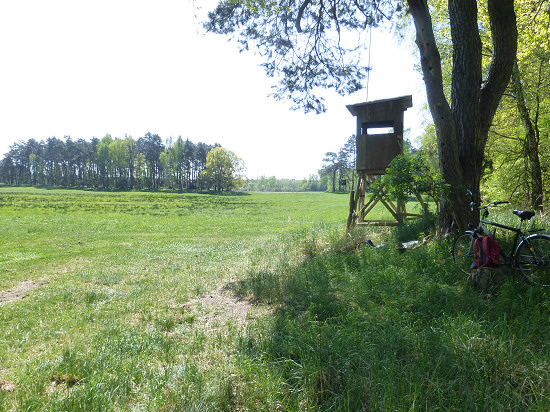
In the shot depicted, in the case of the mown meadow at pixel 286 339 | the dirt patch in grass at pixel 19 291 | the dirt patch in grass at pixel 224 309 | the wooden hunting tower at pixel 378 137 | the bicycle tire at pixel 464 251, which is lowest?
the dirt patch in grass at pixel 19 291

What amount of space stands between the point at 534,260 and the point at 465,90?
353 cm

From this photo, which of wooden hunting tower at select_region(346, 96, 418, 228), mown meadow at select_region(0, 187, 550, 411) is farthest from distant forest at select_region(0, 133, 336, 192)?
mown meadow at select_region(0, 187, 550, 411)

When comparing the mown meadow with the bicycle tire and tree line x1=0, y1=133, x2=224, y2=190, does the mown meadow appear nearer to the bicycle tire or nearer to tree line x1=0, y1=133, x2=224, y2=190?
the bicycle tire

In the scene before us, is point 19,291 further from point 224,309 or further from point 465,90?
point 465,90

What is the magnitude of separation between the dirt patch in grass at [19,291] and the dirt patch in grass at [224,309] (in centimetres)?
350

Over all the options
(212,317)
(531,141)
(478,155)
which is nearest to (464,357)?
(212,317)

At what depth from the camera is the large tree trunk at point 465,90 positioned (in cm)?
570

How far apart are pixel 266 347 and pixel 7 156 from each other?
406ft

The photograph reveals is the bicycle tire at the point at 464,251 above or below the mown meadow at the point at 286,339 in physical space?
above

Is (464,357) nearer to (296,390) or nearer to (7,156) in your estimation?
(296,390)

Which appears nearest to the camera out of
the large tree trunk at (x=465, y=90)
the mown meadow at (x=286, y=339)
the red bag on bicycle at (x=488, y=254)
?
the mown meadow at (x=286, y=339)

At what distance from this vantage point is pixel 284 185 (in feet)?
553

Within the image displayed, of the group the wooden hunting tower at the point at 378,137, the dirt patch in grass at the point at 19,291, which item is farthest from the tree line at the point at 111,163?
the dirt patch in grass at the point at 19,291

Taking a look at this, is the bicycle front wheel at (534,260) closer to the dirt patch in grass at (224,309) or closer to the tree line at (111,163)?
the dirt patch in grass at (224,309)
